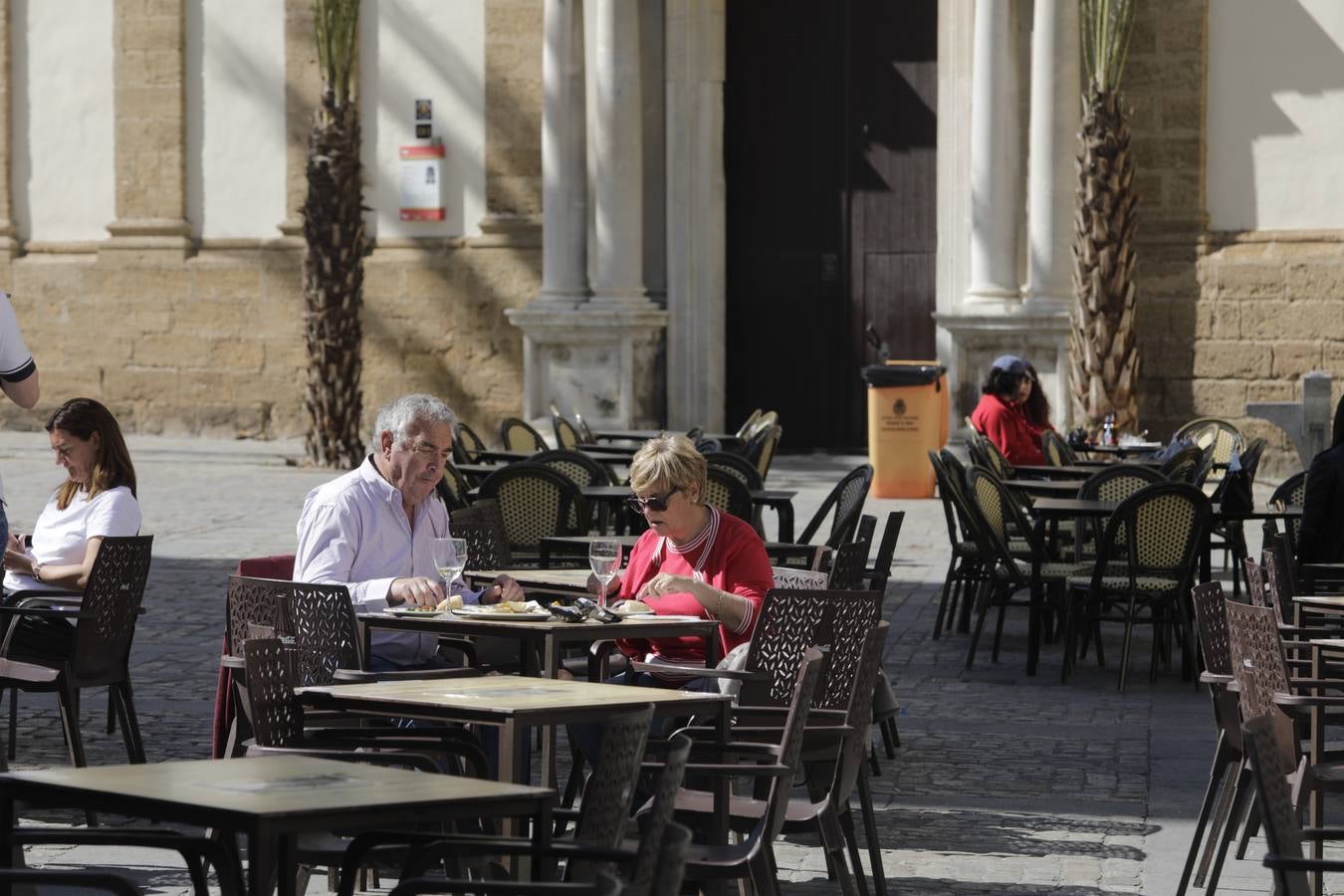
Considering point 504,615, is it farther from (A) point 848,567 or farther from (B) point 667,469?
(A) point 848,567

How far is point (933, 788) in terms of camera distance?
7613mm

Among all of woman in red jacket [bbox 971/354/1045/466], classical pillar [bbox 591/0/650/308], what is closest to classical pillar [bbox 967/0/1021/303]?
classical pillar [bbox 591/0/650/308]

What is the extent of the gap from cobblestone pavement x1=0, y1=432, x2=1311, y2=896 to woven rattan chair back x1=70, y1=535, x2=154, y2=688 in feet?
2.35

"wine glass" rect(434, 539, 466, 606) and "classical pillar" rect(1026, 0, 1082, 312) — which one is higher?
"classical pillar" rect(1026, 0, 1082, 312)

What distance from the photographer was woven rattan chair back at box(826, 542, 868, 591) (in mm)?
7109

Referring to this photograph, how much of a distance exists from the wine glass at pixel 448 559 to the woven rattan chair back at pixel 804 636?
896mm

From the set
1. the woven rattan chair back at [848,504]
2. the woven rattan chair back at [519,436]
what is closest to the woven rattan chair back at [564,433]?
the woven rattan chair back at [519,436]

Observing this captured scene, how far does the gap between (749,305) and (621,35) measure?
295cm

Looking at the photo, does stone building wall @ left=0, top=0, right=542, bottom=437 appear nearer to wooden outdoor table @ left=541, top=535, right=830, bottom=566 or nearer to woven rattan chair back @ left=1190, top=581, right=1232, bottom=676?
wooden outdoor table @ left=541, top=535, right=830, bottom=566

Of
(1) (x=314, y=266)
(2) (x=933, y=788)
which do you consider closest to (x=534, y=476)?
(2) (x=933, y=788)

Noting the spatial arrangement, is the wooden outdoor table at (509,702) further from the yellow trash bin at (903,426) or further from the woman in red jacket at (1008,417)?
the yellow trash bin at (903,426)

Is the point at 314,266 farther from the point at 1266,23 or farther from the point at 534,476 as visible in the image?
the point at 534,476

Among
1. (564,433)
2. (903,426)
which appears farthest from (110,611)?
(903,426)

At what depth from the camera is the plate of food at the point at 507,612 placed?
20.6ft
